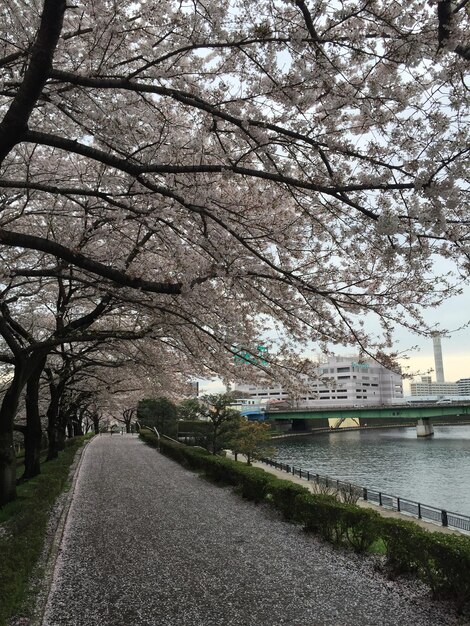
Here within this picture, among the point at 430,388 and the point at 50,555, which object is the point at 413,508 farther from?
the point at 430,388

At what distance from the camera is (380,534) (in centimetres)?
695

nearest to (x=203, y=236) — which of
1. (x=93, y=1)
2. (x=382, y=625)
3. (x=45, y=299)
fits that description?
(x=93, y=1)

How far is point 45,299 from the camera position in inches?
551

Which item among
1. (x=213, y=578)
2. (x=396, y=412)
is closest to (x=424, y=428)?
(x=396, y=412)

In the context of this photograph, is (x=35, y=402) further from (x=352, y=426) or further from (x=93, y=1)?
(x=352, y=426)

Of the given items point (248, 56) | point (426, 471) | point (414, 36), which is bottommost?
point (426, 471)

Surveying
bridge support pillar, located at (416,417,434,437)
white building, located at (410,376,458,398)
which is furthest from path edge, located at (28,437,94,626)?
white building, located at (410,376,458,398)

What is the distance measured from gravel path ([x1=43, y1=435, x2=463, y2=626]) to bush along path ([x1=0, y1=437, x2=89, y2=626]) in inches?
10.6

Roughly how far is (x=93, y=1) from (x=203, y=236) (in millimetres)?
2744

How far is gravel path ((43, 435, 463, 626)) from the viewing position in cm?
492

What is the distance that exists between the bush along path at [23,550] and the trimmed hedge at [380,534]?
173 inches

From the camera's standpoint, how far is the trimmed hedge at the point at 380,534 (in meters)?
5.27

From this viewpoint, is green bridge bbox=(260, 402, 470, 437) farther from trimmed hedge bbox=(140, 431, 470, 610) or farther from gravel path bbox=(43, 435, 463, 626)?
gravel path bbox=(43, 435, 463, 626)

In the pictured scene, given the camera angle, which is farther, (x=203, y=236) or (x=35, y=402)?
(x=35, y=402)
